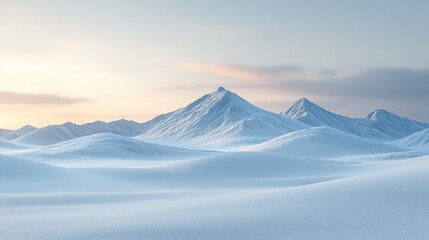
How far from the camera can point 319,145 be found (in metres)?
107

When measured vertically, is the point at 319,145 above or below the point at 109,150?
above

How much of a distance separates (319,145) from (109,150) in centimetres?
5032

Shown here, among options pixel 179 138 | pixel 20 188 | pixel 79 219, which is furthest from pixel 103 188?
pixel 179 138

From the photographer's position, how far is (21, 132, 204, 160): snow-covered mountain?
6994 centimetres

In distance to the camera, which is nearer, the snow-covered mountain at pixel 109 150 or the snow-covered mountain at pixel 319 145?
the snow-covered mountain at pixel 109 150

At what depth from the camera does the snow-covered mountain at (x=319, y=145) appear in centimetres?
9709

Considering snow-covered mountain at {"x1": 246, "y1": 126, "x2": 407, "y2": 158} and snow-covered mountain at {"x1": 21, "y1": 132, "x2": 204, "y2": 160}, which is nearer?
snow-covered mountain at {"x1": 21, "y1": 132, "x2": 204, "y2": 160}

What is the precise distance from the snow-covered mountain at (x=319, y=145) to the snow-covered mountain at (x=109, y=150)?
20.4 metres

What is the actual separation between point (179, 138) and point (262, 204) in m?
175

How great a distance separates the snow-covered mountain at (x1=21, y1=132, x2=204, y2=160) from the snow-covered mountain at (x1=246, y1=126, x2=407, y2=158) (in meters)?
20.4

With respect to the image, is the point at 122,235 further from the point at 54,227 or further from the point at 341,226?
the point at 341,226

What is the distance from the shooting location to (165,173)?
40562 millimetres

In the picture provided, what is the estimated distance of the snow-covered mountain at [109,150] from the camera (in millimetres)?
69938

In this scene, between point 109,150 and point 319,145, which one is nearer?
point 109,150
